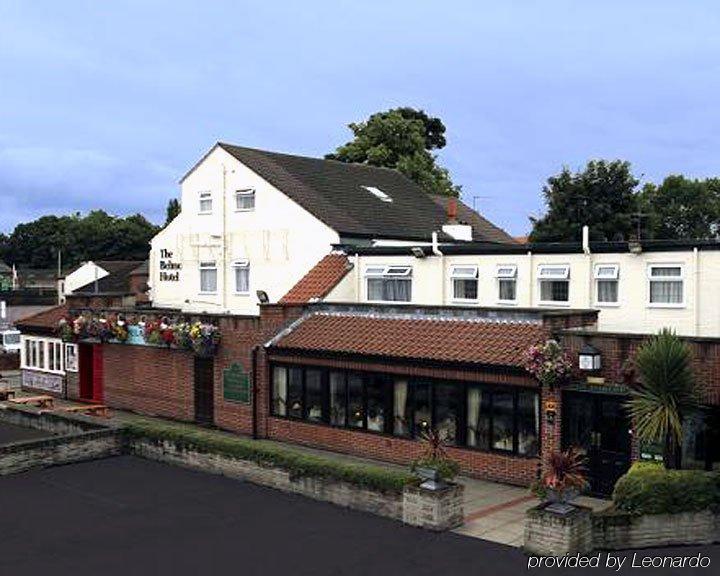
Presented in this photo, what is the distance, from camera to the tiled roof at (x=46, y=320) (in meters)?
31.8

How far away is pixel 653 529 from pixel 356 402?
29.6 ft

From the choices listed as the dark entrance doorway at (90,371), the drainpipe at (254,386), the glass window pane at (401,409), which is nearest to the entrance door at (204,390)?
the drainpipe at (254,386)

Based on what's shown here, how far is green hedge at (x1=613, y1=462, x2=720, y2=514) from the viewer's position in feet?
44.4

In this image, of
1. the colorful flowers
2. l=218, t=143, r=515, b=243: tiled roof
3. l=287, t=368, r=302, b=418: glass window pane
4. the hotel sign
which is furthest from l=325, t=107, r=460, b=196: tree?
the colorful flowers

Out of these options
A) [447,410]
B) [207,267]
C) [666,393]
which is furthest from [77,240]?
[666,393]

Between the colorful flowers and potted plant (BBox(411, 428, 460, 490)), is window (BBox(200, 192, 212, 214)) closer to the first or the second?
the colorful flowers

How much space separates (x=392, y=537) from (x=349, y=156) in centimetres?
4334

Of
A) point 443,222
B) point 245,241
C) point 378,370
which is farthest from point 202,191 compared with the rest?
point 378,370

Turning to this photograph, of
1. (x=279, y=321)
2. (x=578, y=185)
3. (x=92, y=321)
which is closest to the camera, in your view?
(x=279, y=321)

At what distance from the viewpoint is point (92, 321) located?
2862cm

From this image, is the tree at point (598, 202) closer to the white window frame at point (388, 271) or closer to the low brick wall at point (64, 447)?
the white window frame at point (388, 271)

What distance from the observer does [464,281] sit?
80.9 feet

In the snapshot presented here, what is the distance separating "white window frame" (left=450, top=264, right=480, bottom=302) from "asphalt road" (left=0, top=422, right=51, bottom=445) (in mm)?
13147

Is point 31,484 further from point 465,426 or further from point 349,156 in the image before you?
point 349,156
